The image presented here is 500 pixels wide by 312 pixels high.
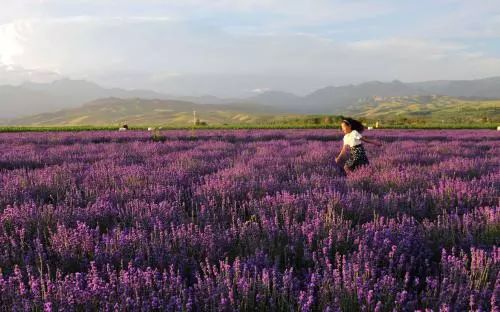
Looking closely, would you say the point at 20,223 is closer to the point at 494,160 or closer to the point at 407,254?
the point at 407,254

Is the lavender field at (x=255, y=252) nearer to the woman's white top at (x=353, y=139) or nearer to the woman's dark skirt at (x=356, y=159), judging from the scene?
the woman's dark skirt at (x=356, y=159)

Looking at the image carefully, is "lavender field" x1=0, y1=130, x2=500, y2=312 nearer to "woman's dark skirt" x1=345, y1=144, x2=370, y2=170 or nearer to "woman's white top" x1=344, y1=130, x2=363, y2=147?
"woman's dark skirt" x1=345, y1=144, x2=370, y2=170

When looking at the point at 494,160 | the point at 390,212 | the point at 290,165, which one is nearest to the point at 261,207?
the point at 390,212

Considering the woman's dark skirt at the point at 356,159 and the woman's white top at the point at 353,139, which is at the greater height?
the woman's white top at the point at 353,139

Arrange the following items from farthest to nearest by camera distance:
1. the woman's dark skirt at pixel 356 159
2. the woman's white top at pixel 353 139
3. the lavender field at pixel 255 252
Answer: the woman's white top at pixel 353 139, the woman's dark skirt at pixel 356 159, the lavender field at pixel 255 252

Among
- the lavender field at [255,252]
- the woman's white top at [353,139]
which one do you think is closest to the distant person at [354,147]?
the woman's white top at [353,139]

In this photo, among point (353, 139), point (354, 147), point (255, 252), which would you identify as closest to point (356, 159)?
point (354, 147)

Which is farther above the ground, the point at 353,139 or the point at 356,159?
the point at 353,139

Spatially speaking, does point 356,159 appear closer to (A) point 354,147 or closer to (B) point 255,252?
(A) point 354,147

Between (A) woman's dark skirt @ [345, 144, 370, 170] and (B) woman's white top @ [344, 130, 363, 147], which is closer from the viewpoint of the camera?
(A) woman's dark skirt @ [345, 144, 370, 170]

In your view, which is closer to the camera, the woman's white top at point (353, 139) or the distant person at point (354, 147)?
the distant person at point (354, 147)

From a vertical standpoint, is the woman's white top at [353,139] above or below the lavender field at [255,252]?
above

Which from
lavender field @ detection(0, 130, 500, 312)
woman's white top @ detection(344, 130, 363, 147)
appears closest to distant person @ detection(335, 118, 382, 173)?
woman's white top @ detection(344, 130, 363, 147)

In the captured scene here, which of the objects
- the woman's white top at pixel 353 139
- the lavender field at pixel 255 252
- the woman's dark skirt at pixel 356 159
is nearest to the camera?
the lavender field at pixel 255 252
